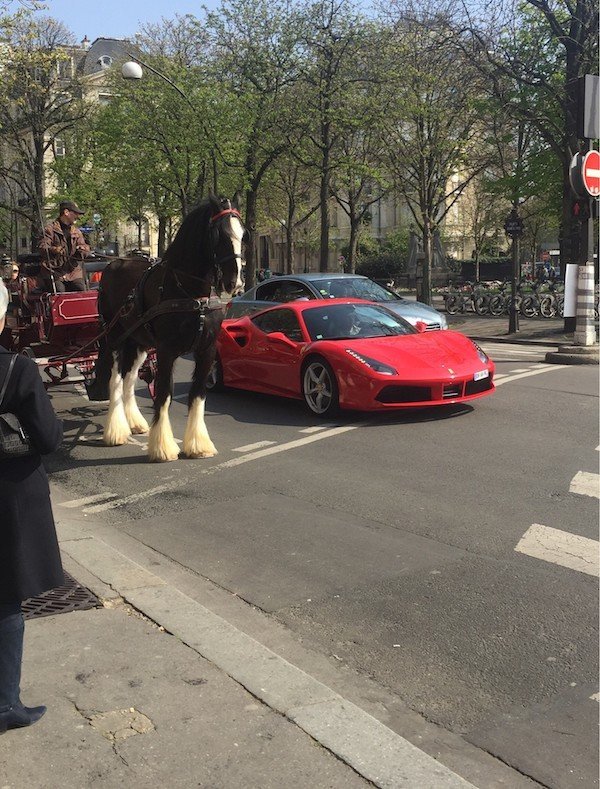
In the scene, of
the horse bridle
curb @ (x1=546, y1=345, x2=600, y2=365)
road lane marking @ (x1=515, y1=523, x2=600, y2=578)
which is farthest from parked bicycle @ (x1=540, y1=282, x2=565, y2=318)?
road lane marking @ (x1=515, y1=523, x2=600, y2=578)

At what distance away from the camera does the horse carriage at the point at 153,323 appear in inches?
322

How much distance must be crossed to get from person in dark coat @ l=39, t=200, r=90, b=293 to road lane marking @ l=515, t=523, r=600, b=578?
22.0 feet

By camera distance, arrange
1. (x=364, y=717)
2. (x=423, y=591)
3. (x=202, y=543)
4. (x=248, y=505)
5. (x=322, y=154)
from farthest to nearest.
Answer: (x=322, y=154), (x=248, y=505), (x=202, y=543), (x=423, y=591), (x=364, y=717)

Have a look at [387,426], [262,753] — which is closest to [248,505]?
[387,426]

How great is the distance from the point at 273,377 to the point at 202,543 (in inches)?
207

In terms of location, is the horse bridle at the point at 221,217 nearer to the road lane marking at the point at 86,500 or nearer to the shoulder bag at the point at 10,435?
the road lane marking at the point at 86,500

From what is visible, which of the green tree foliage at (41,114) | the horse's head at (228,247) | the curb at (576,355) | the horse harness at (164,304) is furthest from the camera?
the green tree foliage at (41,114)

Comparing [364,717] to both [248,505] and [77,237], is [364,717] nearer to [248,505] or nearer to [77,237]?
[248,505]

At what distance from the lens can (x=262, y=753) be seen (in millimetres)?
3135

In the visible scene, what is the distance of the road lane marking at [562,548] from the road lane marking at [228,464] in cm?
322

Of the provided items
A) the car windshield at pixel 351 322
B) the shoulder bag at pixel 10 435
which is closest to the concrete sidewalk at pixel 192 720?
the shoulder bag at pixel 10 435

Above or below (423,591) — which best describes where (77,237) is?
above

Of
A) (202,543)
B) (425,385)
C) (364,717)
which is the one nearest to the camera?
(364,717)

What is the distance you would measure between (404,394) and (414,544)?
4062 mm
